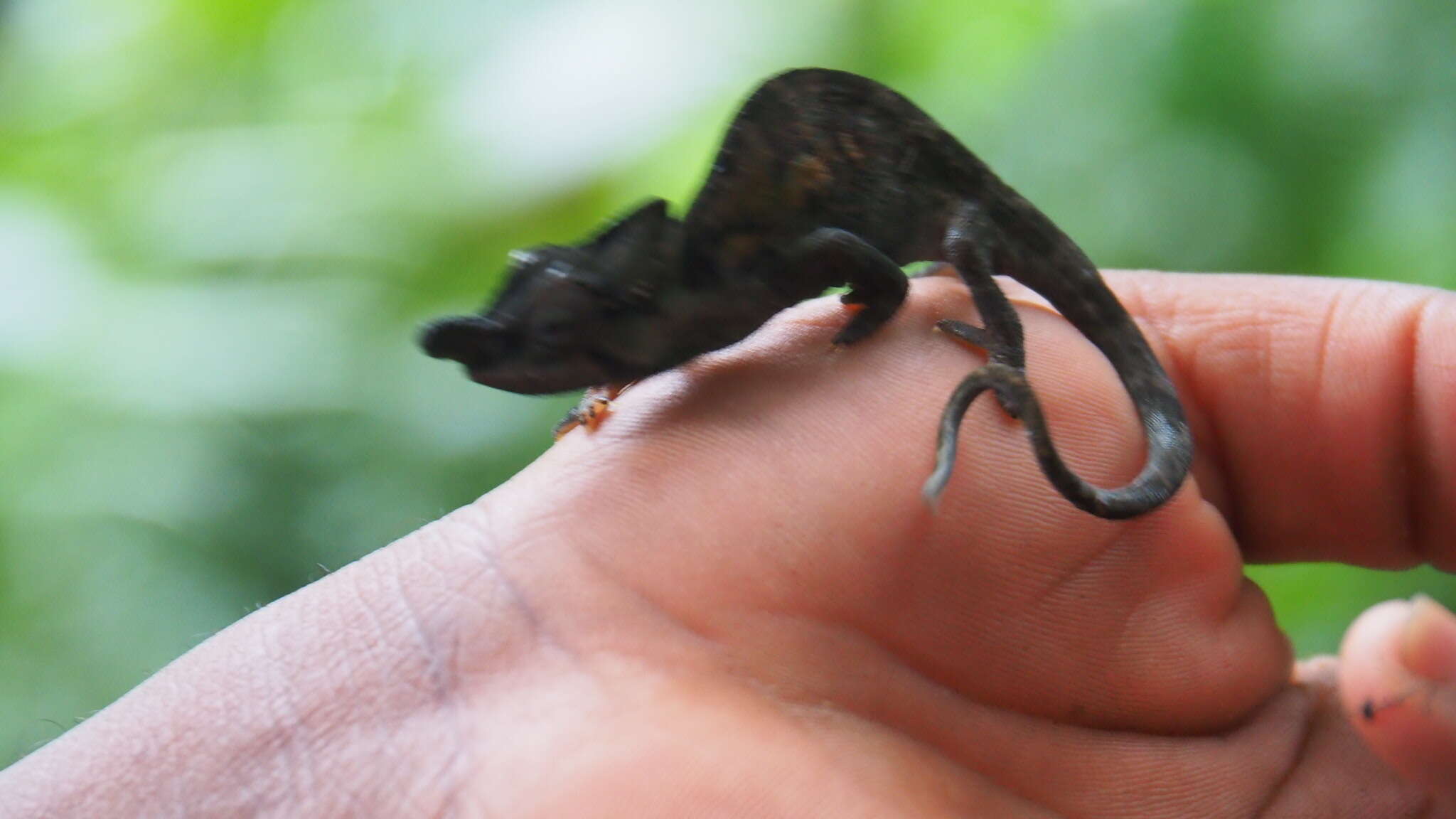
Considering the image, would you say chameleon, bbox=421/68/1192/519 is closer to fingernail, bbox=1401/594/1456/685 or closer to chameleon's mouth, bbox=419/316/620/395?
chameleon's mouth, bbox=419/316/620/395

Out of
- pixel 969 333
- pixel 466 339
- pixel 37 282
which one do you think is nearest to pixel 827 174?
pixel 969 333

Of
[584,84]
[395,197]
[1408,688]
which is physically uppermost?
[584,84]

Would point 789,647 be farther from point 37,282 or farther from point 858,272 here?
point 37,282

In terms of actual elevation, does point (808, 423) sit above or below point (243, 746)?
above

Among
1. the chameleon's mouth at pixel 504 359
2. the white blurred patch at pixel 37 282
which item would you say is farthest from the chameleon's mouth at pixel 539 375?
the white blurred patch at pixel 37 282

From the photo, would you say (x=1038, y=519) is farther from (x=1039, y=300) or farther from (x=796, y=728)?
(x=1039, y=300)

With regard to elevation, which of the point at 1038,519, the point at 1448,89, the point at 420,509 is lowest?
the point at 420,509

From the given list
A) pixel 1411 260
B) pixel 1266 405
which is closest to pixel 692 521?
pixel 1266 405

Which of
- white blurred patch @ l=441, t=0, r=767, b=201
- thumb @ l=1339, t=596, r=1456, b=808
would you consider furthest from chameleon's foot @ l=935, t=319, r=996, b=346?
white blurred patch @ l=441, t=0, r=767, b=201
